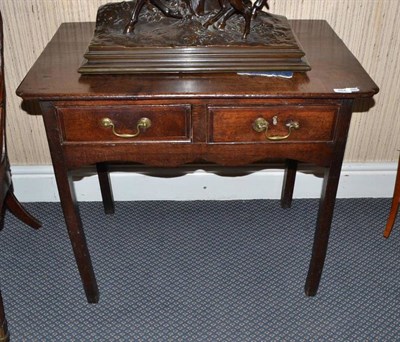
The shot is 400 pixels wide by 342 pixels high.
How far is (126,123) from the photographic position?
148cm

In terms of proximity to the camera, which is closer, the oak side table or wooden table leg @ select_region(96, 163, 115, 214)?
the oak side table

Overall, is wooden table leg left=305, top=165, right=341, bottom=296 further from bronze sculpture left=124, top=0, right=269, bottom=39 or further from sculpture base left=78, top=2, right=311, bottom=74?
bronze sculpture left=124, top=0, right=269, bottom=39

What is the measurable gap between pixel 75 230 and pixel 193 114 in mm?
560

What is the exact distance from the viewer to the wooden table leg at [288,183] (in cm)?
225

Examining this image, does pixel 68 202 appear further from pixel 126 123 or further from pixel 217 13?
pixel 217 13

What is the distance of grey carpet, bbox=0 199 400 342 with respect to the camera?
5.94 feet

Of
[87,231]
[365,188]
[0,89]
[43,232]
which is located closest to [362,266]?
[365,188]

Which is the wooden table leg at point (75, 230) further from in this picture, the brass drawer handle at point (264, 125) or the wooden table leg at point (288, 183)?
the wooden table leg at point (288, 183)

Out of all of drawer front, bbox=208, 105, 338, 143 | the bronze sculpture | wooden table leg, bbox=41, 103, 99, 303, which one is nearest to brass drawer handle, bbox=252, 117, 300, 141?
drawer front, bbox=208, 105, 338, 143

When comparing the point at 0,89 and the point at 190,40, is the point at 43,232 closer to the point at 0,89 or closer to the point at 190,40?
the point at 0,89

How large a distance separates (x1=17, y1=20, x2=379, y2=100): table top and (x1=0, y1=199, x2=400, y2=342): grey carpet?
2.72 feet

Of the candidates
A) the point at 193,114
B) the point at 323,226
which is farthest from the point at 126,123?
the point at 323,226

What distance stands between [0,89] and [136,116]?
47 centimetres

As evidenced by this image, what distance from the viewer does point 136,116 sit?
147cm
